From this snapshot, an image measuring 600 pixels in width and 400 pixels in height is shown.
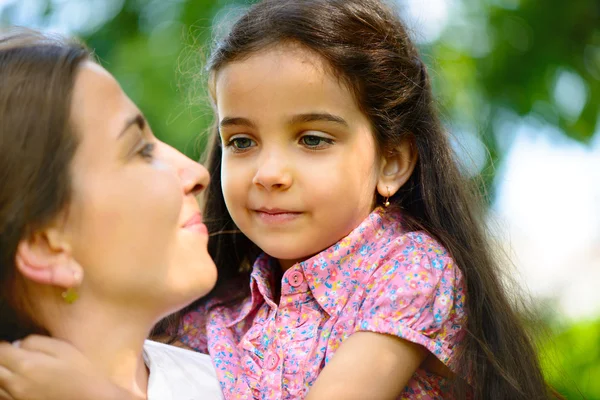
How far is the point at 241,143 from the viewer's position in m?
2.71

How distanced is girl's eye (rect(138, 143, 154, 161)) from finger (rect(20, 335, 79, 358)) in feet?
1.74

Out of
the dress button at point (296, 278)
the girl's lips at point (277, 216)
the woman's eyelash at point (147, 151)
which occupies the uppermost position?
the woman's eyelash at point (147, 151)

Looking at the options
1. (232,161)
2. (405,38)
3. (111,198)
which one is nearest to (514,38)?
(405,38)

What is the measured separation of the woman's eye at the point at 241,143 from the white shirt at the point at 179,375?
690mm

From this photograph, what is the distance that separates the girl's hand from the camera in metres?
2.05

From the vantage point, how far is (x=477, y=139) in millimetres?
4332

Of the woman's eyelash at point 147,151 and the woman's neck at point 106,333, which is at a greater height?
the woman's eyelash at point 147,151

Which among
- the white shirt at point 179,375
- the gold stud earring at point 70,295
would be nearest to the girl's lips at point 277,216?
the white shirt at point 179,375

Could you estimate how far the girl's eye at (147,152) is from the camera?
2207 mm

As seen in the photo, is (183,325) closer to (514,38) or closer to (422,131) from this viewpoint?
(422,131)

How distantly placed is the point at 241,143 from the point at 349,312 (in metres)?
0.66

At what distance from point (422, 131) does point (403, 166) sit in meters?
0.14

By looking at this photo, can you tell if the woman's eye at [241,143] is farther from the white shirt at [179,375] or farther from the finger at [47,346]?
the finger at [47,346]

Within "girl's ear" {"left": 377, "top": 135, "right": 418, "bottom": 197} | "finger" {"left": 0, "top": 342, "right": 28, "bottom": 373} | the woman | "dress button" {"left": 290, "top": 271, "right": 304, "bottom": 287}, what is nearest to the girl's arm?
"dress button" {"left": 290, "top": 271, "right": 304, "bottom": 287}
